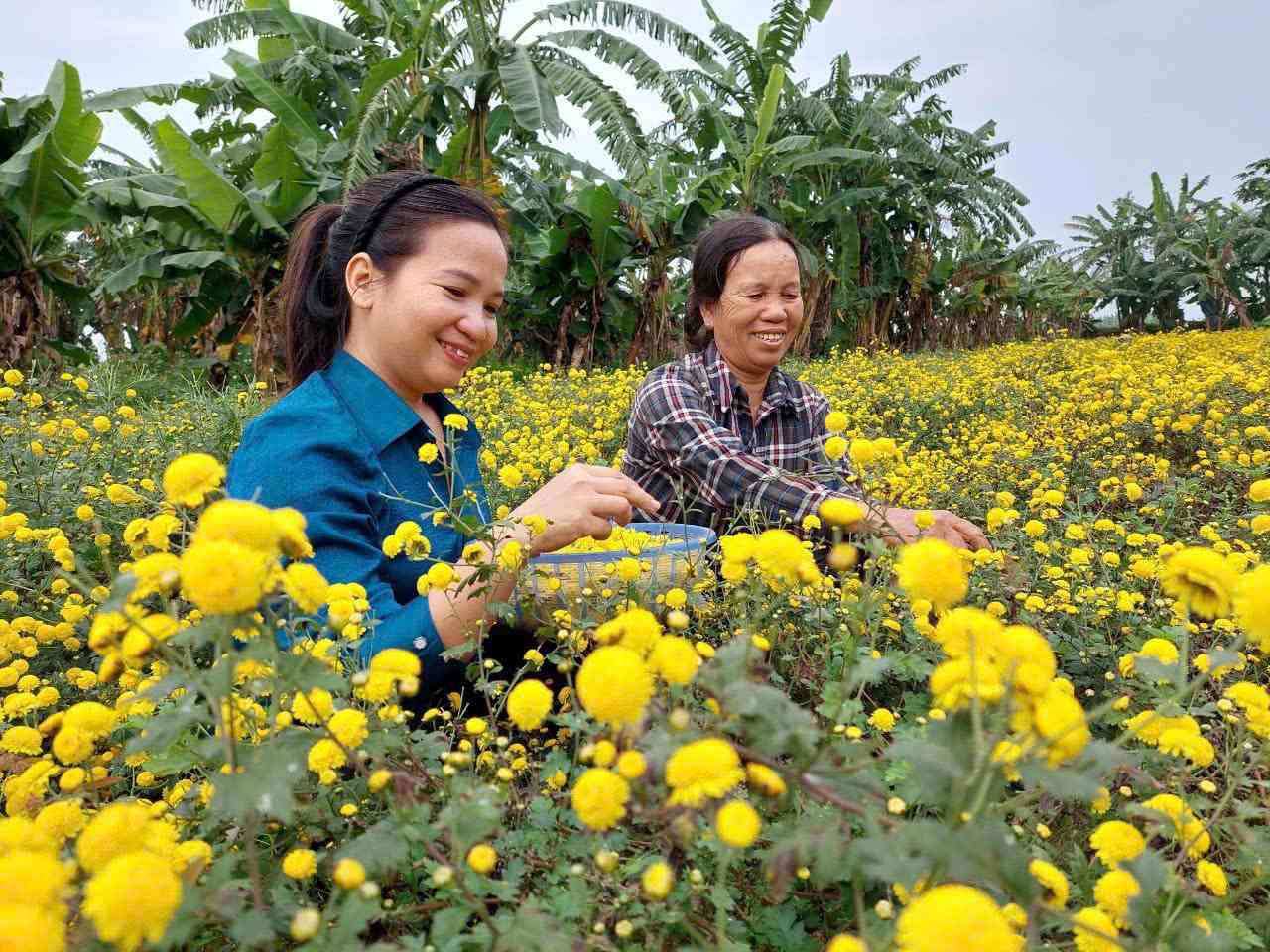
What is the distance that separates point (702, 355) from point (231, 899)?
2723 millimetres

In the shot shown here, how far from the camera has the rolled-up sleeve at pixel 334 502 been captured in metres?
1.54

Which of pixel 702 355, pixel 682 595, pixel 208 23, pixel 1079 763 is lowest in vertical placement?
pixel 682 595

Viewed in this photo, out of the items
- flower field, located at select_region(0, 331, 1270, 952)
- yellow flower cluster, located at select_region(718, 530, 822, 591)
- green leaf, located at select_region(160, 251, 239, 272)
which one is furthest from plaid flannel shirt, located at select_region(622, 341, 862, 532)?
green leaf, located at select_region(160, 251, 239, 272)

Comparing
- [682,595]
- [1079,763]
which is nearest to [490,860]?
[1079,763]

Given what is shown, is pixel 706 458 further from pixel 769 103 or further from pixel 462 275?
pixel 769 103

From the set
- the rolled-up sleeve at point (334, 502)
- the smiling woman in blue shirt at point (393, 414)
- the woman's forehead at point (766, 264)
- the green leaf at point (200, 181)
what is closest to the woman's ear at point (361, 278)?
the smiling woman in blue shirt at point (393, 414)

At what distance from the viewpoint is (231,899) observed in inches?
26.9

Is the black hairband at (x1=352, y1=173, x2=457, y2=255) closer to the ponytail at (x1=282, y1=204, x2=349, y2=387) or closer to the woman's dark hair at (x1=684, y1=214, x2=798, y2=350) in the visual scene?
the ponytail at (x1=282, y1=204, x2=349, y2=387)

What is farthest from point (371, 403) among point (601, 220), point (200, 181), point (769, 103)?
point (769, 103)

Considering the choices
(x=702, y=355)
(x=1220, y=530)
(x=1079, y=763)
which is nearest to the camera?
(x=1079, y=763)

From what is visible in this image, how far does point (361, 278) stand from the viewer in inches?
77.5

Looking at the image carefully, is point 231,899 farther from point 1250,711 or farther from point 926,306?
point 926,306

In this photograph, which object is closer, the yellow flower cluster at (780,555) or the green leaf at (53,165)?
the yellow flower cluster at (780,555)

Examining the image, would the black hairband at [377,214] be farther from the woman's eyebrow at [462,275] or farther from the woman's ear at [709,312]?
the woman's ear at [709,312]
